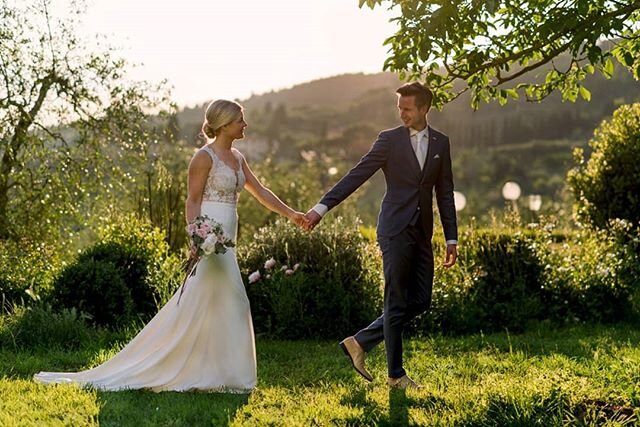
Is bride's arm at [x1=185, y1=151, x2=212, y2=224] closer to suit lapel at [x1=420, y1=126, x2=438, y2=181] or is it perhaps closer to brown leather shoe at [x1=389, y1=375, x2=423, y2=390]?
suit lapel at [x1=420, y1=126, x2=438, y2=181]

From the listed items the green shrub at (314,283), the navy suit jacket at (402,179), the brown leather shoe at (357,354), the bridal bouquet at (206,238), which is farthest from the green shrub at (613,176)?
the bridal bouquet at (206,238)

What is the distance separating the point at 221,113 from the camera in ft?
19.5

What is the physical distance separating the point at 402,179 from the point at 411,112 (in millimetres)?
473

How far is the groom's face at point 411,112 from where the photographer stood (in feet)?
19.0

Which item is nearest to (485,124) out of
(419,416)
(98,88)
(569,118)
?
(569,118)

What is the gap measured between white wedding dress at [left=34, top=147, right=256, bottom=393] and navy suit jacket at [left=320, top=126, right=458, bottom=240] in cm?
84

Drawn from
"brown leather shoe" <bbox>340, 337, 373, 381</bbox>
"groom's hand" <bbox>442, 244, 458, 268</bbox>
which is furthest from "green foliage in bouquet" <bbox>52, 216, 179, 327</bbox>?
"groom's hand" <bbox>442, 244, 458, 268</bbox>

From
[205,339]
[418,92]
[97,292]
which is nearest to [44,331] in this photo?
[97,292]

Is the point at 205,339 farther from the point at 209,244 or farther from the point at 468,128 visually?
the point at 468,128

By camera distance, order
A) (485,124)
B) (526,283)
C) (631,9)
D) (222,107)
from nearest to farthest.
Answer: (631,9) < (222,107) < (526,283) < (485,124)

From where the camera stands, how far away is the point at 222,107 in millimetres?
5934

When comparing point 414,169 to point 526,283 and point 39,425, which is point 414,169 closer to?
point 39,425

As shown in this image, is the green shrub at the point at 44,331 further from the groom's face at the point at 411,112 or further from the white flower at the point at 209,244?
the groom's face at the point at 411,112

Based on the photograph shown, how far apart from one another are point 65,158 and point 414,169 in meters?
7.57
